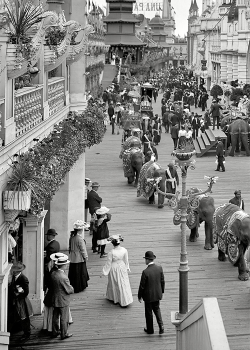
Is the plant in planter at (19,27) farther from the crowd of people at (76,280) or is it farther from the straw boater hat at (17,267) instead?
the crowd of people at (76,280)

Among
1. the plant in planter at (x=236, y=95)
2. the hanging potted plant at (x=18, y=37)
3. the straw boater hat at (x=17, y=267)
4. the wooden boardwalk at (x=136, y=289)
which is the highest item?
the hanging potted plant at (x=18, y=37)

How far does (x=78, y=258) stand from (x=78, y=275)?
12.6 inches

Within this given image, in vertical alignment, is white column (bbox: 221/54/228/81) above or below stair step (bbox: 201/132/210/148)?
above

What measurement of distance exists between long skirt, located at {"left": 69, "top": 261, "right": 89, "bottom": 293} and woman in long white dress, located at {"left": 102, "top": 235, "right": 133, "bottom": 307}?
84 cm

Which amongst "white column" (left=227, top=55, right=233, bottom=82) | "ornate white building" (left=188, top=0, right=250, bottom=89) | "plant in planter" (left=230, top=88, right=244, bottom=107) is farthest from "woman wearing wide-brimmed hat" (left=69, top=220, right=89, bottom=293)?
"white column" (left=227, top=55, right=233, bottom=82)

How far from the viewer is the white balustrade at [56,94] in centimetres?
1502

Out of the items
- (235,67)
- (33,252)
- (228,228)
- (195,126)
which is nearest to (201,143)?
(195,126)

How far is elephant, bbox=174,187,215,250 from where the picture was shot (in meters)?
17.9

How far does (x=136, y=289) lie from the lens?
15094 millimetres

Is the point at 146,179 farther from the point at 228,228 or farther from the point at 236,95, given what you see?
the point at 236,95

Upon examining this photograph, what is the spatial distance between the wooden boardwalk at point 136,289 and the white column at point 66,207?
0.73 m

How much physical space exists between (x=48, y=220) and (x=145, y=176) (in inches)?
232

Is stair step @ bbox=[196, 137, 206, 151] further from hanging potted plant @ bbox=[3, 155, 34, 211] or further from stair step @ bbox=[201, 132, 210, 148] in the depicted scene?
hanging potted plant @ bbox=[3, 155, 34, 211]

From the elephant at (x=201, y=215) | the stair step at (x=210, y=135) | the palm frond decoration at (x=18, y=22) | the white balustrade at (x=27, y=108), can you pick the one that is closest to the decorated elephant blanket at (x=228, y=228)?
the elephant at (x=201, y=215)
